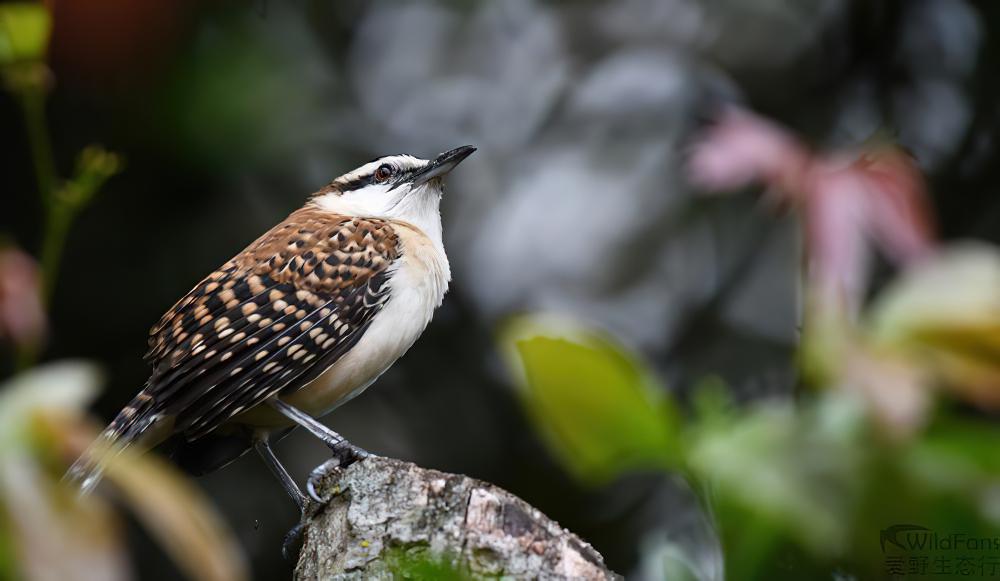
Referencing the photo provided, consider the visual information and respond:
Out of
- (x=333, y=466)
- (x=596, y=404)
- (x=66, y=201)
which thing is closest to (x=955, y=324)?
(x=596, y=404)

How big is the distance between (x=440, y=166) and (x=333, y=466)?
184 cm

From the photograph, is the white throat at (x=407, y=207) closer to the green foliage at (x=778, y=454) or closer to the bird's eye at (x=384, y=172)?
the bird's eye at (x=384, y=172)

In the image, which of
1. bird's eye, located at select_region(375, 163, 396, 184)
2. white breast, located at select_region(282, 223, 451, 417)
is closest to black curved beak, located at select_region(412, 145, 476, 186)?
bird's eye, located at select_region(375, 163, 396, 184)

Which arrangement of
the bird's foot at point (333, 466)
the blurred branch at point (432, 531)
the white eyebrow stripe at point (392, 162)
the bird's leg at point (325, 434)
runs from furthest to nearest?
the white eyebrow stripe at point (392, 162) < the bird's leg at point (325, 434) < the bird's foot at point (333, 466) < the blurred branch at point (432, 531)

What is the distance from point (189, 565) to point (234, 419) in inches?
131

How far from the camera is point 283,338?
3861mm

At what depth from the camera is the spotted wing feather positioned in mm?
3703

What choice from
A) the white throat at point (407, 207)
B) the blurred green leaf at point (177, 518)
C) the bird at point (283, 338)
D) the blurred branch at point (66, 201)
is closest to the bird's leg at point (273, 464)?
the bird at point (283, 338)

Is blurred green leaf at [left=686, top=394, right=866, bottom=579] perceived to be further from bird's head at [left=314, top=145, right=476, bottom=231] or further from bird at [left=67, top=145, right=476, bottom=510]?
bird's head at [left=314, top=145, right=476, bottom=231]

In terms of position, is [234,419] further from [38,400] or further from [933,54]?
[933,54]

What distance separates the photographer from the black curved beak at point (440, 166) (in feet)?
16.1

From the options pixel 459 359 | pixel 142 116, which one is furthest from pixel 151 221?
pixel 459 359

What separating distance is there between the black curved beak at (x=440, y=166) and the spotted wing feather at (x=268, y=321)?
578mm

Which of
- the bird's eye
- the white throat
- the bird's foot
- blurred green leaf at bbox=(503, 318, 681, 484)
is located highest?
the bird's eye
